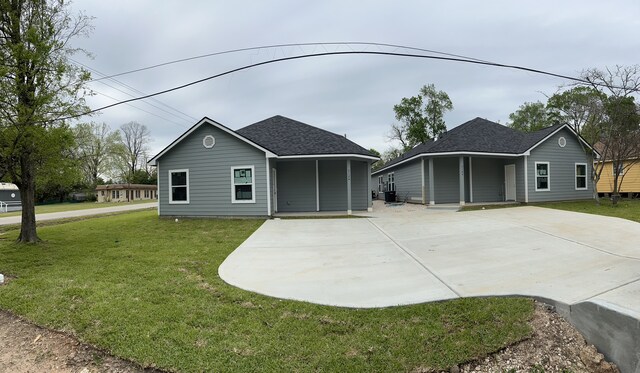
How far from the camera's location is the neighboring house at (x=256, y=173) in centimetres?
1404

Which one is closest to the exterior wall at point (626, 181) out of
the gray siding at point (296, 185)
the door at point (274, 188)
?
the gray siding at point (296, 185)

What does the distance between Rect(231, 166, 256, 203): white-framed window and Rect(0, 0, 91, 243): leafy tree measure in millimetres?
6269

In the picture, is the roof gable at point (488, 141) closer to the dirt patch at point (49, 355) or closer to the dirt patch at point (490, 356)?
the dirt patch at point (490, 356)

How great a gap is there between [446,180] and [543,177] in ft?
15.9

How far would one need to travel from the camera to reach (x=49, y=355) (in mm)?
3426

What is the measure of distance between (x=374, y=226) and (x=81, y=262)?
808cm

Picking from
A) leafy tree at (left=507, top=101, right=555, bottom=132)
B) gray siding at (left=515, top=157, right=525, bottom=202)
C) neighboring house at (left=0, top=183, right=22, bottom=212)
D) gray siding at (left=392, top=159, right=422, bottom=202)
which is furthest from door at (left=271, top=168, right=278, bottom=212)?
neighboring house at (left=0, top=183, right=22, bottom=212)

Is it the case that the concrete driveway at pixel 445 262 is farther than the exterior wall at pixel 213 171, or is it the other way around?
the exterior wall at pixel 213 171

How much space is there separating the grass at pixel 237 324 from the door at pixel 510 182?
52.5ft

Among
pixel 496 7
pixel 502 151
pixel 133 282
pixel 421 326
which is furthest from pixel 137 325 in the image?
pixel 502 151

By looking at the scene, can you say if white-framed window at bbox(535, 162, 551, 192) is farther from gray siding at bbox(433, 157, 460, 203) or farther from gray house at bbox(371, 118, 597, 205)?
gray siding at bbox(433, 157, 460, 203)

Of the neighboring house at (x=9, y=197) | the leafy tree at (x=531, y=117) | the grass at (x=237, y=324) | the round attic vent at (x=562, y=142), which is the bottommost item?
the grass at (x=237, y=324)

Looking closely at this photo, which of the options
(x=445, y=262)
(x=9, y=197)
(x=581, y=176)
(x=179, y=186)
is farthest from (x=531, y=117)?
(x=9, y=197)

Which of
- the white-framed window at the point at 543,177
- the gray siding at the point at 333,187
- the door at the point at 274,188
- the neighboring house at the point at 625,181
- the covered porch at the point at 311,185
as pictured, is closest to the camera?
the door at the point at 274,188
